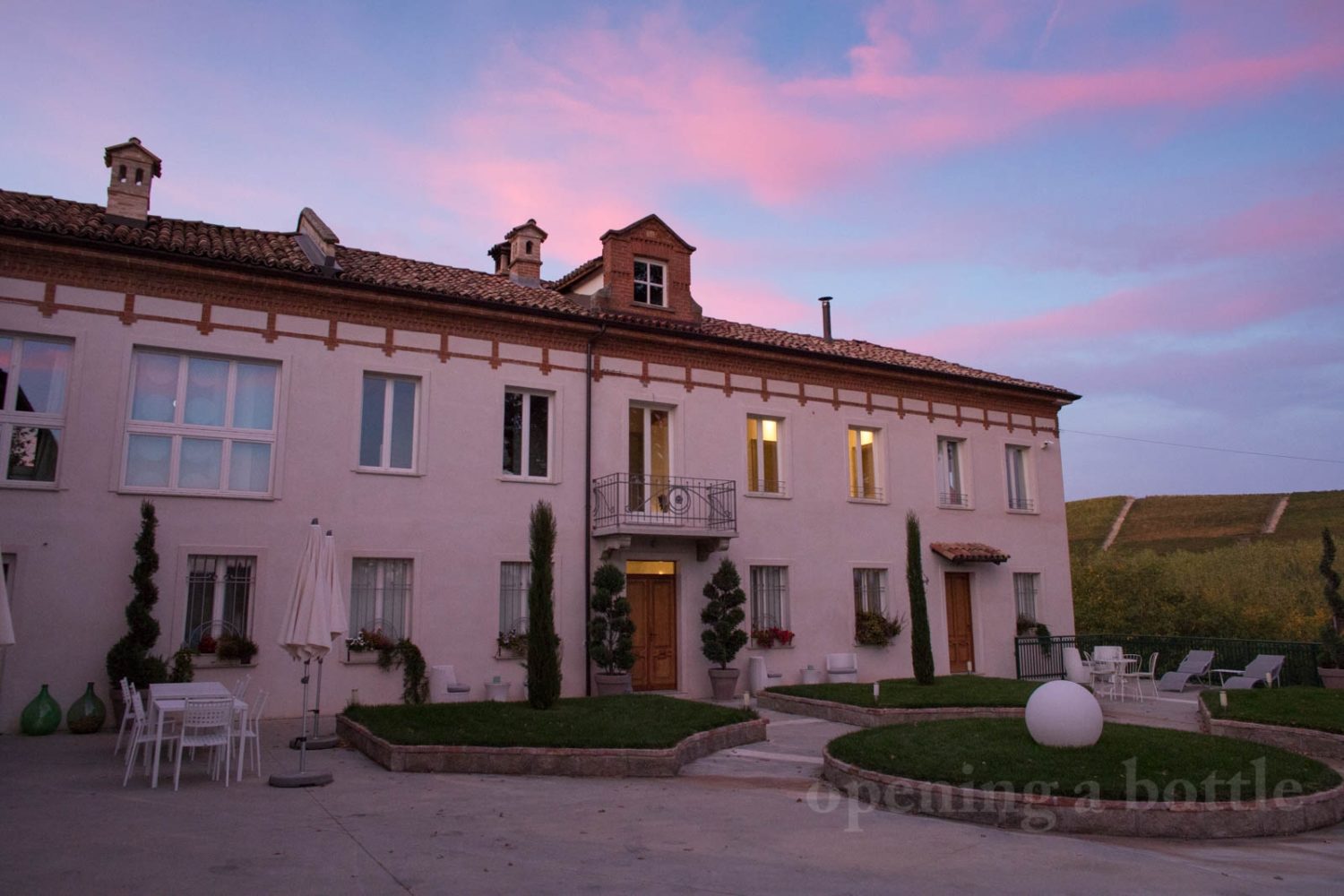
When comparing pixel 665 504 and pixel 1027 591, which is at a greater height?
pixel 665 504

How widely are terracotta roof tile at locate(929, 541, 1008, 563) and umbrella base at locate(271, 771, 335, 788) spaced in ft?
46.8

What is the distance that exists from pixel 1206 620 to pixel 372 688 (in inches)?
1284

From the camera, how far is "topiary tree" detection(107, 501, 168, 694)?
11.9m

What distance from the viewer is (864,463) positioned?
64.8 feet

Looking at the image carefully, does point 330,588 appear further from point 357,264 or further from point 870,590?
point 870,590

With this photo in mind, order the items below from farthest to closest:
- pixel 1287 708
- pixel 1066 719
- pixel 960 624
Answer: pixel 960 624 < pixel 1287 708 < pixel 1066 719

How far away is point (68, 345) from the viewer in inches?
504

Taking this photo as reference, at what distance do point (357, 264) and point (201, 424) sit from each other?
4102mm

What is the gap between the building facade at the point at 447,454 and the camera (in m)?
12.6

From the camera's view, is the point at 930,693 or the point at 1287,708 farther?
the point at 930,693

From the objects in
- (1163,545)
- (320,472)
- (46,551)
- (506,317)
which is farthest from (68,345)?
(1163,545)

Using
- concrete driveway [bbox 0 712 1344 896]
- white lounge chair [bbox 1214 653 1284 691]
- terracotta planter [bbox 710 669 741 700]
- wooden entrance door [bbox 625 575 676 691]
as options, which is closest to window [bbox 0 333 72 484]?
concrete driveway [bbox 0 712 1344 896]

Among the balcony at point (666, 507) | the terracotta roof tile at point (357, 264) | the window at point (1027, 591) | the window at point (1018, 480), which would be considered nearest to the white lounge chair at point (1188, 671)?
the window at point (1027, 591)

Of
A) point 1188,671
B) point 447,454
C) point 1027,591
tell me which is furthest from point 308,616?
point 1027,591
